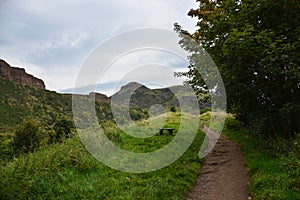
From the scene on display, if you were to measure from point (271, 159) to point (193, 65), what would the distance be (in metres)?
6.98

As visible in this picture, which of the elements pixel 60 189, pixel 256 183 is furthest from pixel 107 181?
pixel 256 183

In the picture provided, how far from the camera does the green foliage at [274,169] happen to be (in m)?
5.72

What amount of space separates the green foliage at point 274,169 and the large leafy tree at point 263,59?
825 millimetres

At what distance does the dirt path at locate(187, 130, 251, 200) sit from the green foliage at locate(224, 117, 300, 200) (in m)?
0.29

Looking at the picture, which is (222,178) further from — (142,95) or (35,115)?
(35,115)

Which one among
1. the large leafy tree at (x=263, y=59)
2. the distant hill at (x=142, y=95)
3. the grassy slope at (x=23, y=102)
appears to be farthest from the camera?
the grassy slope at (x=23, y=102)

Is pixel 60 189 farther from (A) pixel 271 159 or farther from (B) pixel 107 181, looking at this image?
(A) pixel 271 159

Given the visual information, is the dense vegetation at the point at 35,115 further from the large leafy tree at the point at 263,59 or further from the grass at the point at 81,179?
the large leafy tree at the point at 263,59

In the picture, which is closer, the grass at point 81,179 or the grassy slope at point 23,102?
the grass at point 81,179

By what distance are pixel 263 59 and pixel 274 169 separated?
3436 mm

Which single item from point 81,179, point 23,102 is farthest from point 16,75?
point 81,179

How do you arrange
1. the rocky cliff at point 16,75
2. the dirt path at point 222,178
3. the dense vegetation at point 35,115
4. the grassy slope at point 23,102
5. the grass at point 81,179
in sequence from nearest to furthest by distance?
1. the grass at point 81,179
2. the dirt path at point 222,178
3. the dense vegetation at point 35,115
4. the grassy slope at point 23,102
5. the rocky cliff at point 16,75

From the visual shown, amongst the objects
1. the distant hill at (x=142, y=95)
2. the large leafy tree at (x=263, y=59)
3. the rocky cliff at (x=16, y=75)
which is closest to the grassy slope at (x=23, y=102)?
the distant hill at (x=142, y=95)

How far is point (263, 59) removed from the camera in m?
8.05
